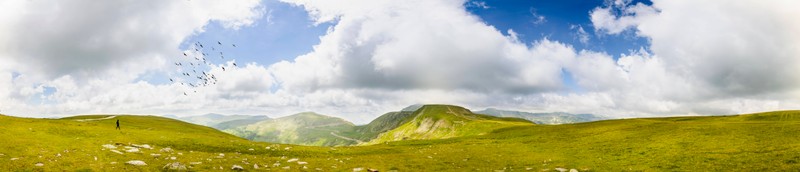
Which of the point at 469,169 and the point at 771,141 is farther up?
the point at 771,141

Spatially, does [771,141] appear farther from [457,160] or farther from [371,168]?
[371,168]

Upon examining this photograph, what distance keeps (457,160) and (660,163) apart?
1912 centimetres

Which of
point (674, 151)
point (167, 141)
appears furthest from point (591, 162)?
point (167, 141)

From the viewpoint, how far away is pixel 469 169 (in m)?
38.0

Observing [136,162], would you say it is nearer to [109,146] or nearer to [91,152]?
[91,152]

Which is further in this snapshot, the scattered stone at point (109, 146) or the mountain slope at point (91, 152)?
the scattered stone at point (109, 146)

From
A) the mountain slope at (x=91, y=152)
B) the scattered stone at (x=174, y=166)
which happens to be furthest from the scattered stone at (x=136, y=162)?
the scattered stone at (x=174, y=166)

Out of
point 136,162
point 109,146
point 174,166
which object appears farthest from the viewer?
point 109,146

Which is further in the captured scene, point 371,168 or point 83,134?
point 83,134

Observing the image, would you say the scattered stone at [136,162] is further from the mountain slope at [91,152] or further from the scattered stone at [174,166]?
the scattered stone at [174,166]

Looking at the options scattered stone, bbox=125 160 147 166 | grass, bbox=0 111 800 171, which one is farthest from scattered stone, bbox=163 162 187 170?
scattered stone, bbox=125 160 147 166

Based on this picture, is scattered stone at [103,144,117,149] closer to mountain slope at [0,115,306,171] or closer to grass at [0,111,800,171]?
mountain slope at [0,115,306,171]

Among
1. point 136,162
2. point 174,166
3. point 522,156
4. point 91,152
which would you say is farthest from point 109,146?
point 522,156

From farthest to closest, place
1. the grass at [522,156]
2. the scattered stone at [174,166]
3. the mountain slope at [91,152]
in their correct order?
1. the scattered stone at [174,166]
2. the grass at [522,156]
3. the mountain slope at [91,152]
